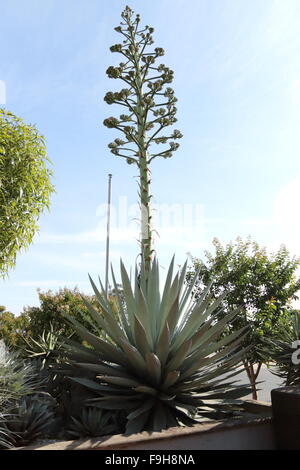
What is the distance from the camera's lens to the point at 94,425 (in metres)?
3.88

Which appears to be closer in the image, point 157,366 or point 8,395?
point 8,395

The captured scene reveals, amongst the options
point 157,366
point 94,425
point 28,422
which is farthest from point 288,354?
point 28,422

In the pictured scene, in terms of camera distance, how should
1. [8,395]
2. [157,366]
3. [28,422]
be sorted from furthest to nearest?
[157,366]
[8,395]
[28,422]

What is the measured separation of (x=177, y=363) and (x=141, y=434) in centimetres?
89

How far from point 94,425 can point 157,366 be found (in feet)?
2.41

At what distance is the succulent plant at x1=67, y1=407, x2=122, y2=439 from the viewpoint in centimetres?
387

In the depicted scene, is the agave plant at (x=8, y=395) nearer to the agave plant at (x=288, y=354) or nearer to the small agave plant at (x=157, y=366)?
the small agave plant at (x=157, y=366)

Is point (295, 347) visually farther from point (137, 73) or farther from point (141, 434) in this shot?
point (137, 73)

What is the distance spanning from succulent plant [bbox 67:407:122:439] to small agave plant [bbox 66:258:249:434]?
0.32 feet

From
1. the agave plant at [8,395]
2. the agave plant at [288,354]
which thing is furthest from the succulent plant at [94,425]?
the agave plant at [288,354]

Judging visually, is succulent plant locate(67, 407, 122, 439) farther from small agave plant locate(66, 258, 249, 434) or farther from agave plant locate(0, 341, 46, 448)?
agave plant locate(0, 341, 46, 448)

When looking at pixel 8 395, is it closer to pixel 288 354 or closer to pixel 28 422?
pixel 28 422

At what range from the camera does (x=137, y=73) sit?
23.6ft

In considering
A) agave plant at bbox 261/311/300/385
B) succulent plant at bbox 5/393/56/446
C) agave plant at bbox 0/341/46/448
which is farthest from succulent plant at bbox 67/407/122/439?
agave plant at bbox 261/311/300/385
